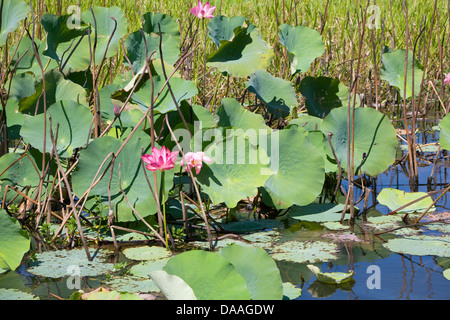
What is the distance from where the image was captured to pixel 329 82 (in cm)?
220

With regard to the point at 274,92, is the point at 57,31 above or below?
above

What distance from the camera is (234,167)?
1730mm

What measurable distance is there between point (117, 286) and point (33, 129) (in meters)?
0.66

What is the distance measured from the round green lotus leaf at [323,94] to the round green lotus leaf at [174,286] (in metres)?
1.33

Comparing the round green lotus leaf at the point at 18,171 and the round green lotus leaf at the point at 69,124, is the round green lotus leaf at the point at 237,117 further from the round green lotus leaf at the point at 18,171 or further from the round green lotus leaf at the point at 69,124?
the round green lotus leaf at the point at 18,171

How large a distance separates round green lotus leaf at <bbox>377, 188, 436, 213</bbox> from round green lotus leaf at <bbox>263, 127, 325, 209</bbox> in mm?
249

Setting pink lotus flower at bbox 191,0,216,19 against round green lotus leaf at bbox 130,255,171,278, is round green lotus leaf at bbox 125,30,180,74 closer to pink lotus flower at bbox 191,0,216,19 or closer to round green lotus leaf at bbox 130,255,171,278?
pink lotus flower at bbox 191,0,216,19

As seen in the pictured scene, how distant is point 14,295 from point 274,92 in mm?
1207

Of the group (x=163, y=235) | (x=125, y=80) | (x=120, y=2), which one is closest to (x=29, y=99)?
(x=125, y=80)

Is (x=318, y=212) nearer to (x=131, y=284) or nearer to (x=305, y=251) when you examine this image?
(x=305, y=251)

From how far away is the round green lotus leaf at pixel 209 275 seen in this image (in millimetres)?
1080

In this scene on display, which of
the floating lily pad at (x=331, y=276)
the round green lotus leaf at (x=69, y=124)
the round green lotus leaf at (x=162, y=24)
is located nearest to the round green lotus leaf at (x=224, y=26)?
the round green lotus leaf at (x=162, y=24)

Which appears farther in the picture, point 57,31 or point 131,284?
point 57,31

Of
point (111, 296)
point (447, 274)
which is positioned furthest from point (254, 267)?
point (447, 274)
